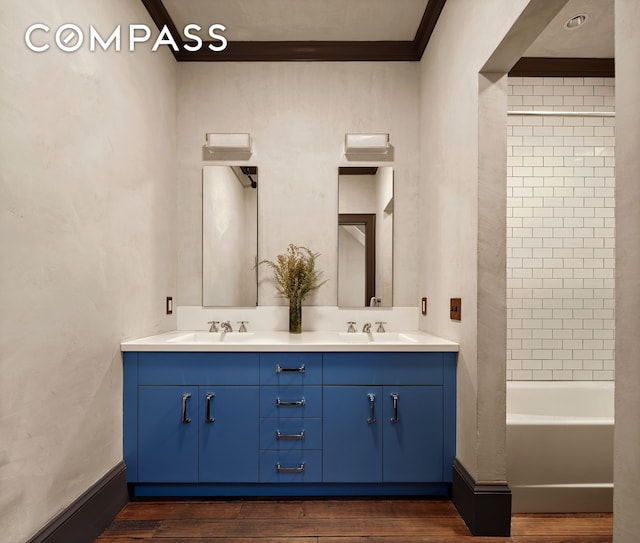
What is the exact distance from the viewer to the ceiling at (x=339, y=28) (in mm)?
2518

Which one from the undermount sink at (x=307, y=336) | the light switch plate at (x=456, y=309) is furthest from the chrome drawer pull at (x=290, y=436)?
the light switch plate at (x=456, y=309)

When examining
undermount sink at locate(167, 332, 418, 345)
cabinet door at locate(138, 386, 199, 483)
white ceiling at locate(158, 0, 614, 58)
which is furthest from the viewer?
undermount sink at locate(167, 332, 418, 345)

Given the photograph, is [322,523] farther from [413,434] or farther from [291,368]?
[291,368]

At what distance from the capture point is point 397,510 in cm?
214

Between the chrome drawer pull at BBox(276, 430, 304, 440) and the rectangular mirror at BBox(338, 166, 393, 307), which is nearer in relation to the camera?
the chrome drawer pull at BBox(276, 430, 304, 440)

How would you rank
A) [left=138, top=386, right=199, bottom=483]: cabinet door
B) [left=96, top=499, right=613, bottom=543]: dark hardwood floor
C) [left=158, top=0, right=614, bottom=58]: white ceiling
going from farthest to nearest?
[left=158, top=0, right=614, bottom=58]: white ceiling
[left=138, top=386, right=199, bottom=483]: cabinet door
[left=96, top=499, right=613, bottom=543]: dark hardwood floor

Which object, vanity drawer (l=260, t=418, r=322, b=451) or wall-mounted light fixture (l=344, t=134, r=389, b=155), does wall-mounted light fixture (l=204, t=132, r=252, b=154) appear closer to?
wall-mounted light fixture (l=344, t=134, r=389, b=155)

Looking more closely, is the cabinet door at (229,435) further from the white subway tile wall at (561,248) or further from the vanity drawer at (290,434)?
the white subway tile wall at (561,248)

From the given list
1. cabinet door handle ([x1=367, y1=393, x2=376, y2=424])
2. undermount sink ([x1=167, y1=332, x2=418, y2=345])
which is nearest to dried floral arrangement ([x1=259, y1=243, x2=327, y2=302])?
undermount sink ([x1=167, y1=332, x2=418, y2=345])

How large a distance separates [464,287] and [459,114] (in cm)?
86

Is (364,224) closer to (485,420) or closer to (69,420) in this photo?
(485,420)

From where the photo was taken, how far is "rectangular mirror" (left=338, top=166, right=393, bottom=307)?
2.93m

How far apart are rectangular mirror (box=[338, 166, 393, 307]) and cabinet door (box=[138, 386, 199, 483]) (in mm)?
1246

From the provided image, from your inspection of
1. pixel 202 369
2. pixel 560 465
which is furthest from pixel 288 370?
pixel 560 465
